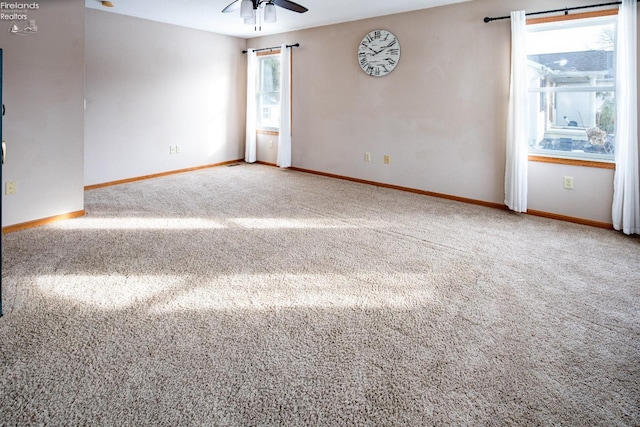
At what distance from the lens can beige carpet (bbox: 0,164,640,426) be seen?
1651 millimetres

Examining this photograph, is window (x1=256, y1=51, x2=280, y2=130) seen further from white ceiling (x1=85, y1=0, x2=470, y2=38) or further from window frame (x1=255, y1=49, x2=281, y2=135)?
white ceiling (x1=85, y1=0, x2=470, y2=38)

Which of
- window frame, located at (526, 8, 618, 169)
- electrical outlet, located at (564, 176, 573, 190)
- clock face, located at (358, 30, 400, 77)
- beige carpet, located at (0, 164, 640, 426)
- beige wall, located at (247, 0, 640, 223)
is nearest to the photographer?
beige carpet, located at (0, 164, 640, 426)

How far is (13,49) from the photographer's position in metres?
3.62

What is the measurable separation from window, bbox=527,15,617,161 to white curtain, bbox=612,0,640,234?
0.16m

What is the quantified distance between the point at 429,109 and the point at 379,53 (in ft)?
3.59

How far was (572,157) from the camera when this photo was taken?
4.33m

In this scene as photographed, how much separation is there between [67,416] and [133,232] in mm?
2454

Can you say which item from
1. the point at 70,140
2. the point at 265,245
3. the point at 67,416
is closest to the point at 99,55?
the point at 70,140

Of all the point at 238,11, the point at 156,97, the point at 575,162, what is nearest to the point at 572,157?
the point at 575,162

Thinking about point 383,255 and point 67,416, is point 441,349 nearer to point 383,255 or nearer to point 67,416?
point 383,255

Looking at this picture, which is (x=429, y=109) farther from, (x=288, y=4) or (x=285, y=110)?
(x=285, y=110)

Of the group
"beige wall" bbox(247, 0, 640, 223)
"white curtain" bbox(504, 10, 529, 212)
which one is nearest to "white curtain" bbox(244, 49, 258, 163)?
"beige wall" bbox(247, 0, 640, 223)

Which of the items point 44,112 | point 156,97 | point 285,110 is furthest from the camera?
point 285,110

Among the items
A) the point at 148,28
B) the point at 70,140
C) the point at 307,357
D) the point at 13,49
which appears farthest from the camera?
the point at 148,28
